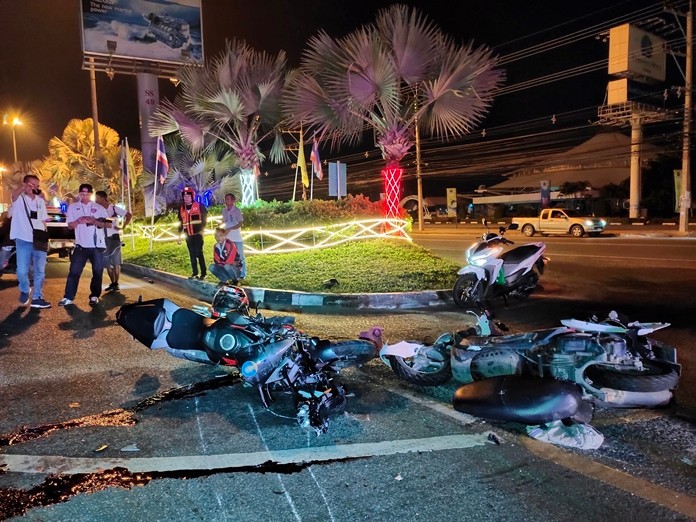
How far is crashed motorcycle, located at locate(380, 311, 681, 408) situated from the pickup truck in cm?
2516

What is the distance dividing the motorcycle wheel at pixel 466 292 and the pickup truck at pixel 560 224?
20906 millimetres

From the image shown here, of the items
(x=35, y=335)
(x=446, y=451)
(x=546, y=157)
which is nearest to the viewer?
(x=446, y=451)

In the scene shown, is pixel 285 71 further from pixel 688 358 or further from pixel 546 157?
pixel 546 157

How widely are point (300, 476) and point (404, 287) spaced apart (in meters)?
6.52

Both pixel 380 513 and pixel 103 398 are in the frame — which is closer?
pixel 380 513

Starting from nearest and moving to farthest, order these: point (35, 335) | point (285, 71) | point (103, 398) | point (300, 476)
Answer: point (300, 476) → point (103, 398) → point (35, 335) → point (285, 71)

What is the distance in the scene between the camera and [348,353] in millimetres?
4840

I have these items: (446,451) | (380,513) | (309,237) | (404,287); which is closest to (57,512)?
(380,513)

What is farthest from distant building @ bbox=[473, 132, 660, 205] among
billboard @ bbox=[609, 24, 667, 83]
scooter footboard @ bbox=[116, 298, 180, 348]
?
scooter footboard @ bbox=[116, 298, 180, 348]

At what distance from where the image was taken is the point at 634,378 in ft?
12.8

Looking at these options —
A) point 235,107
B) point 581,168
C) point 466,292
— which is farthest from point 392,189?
point 581,168

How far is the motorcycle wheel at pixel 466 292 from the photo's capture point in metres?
8.97

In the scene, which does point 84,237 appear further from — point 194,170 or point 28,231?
point 194,170

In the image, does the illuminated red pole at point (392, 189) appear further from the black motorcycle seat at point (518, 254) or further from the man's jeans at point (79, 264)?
the man's jeans at point (79, 264)
